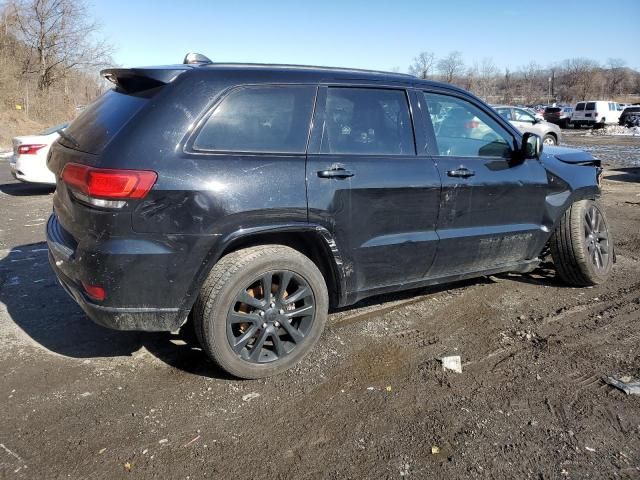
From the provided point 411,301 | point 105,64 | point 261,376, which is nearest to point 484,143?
point 411,301

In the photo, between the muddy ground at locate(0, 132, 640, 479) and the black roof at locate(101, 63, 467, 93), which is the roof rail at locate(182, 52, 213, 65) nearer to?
the black roof at locate(101, 63, 467, 93)

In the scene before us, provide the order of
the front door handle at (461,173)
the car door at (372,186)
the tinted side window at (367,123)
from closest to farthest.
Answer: the car door at (372,186) → the tinted side window at (367,123) → the front door handle at (461,173)

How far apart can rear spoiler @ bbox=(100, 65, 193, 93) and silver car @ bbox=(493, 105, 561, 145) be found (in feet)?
59.6

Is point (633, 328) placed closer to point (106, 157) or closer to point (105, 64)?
point (106, 157)

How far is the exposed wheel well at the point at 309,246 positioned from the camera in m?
3.16

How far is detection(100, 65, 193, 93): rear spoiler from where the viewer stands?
301 cm

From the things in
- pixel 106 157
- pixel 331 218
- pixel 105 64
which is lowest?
pixel 331 218

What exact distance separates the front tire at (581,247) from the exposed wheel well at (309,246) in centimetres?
240

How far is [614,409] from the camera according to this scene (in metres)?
2.92

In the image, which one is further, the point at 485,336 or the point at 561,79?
the point at 561,79

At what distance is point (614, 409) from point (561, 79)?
378 ft

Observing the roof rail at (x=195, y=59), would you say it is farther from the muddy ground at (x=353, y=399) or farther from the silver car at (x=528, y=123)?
the silver car at (x=528, y=123)

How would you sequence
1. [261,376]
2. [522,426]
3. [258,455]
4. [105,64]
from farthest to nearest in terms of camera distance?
[105,64]
[261,376]
[522,426]
[258,455]

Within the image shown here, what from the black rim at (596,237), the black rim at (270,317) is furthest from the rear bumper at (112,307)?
the black rim at (596,237)
